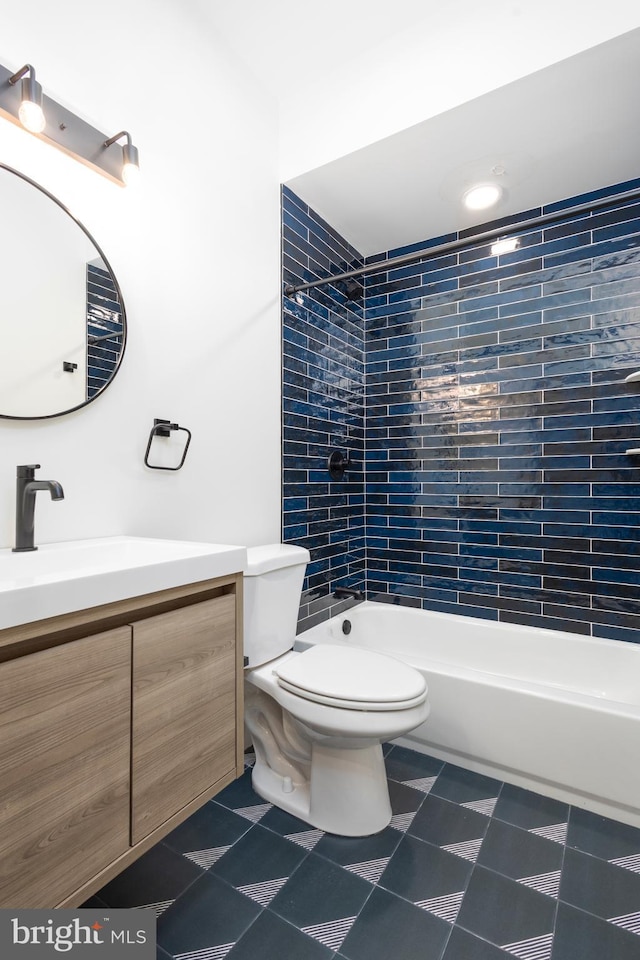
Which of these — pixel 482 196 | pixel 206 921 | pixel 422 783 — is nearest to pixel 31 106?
pixel 482 196

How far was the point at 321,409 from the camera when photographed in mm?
2568

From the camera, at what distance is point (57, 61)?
1.37 m

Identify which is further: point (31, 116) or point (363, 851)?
point (363, 851)

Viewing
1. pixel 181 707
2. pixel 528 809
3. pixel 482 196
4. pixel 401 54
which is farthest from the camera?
pixel 482 196

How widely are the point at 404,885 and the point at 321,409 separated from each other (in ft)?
6.44

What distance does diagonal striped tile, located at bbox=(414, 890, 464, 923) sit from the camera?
127 centimetres

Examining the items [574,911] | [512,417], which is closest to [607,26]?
[512,417]

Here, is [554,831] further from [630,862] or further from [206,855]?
[206,855]

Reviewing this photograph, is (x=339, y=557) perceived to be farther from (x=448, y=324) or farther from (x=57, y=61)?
(x=57, y=61)

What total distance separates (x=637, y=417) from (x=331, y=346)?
1.55m

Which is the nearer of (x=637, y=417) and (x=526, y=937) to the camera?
(x=526, y=937)

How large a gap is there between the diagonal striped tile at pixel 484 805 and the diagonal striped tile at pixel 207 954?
92cm

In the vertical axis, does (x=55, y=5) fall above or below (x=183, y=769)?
above

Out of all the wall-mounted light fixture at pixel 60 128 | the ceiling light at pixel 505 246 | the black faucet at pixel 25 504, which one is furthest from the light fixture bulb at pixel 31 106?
the ceiling light at pixel 505 246
